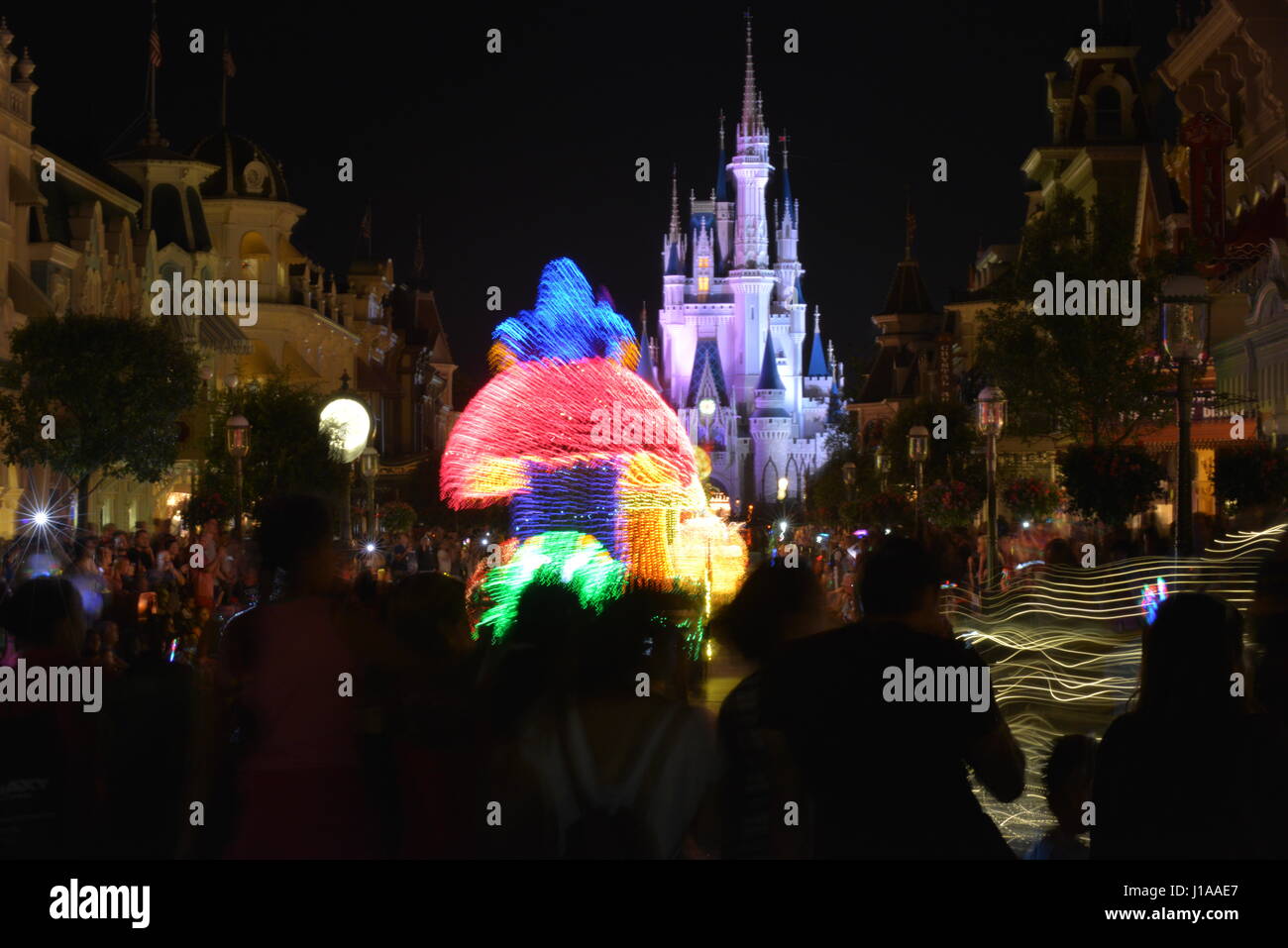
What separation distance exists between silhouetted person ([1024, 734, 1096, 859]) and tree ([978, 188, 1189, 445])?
2320 centimetres

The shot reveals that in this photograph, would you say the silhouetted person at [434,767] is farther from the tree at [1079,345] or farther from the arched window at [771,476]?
the arched window at [771,476]

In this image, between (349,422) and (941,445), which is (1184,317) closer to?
(349,422)

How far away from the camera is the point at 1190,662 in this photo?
16.3ft

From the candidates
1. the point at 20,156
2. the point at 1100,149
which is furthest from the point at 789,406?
the point at 20,156

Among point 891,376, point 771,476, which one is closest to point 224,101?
point 891,376

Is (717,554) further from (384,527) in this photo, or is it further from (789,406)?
(789,406)

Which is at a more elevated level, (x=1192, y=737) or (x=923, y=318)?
(x=923, y=318)

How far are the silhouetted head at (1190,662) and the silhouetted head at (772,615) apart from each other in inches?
55.3

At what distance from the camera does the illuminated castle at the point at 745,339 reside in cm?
14650

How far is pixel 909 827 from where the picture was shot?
16.4 ft

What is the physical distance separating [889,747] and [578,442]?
11764 millimetres

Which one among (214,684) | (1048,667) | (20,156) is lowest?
(1048,667)

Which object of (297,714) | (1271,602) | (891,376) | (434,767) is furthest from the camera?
(891,376)

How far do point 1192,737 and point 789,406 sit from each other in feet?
484
